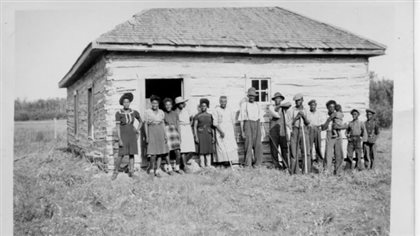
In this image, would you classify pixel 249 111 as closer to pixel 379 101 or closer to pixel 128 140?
pixel 128 140

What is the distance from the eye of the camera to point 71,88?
45.2ft

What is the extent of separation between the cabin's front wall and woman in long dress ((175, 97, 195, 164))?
46 cm

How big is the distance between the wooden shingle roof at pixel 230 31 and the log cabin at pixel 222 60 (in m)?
0.02

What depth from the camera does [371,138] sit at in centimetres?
802

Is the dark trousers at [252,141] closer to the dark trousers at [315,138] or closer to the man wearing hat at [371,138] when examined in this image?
the dark trousers at [315,138]

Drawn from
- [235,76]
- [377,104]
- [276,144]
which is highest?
[235,76]

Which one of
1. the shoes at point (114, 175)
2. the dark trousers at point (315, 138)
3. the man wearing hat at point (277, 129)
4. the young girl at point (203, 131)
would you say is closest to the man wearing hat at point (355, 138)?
the dark trousers at point (315, 138)

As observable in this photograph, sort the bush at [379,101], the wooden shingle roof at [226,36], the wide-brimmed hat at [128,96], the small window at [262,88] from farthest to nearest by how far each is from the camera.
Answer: the small window at [262,88] < the wooden shingle roof at [226,36] < the wide-brimmed hat at [128,96] < the bush at [379,101]

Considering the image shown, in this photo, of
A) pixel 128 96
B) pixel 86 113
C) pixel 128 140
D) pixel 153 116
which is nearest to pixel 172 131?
pixel 153 116

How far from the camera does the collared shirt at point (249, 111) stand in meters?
8.42

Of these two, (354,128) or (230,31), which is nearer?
(354,128)

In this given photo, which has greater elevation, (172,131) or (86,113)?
(86,113)

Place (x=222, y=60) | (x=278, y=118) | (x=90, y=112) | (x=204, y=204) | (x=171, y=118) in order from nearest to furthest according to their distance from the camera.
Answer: (x=204, y=204), (x=171, y=118), (x=278, y=118), (x=222, y=60), (x=90, y=112)

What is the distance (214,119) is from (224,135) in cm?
38
